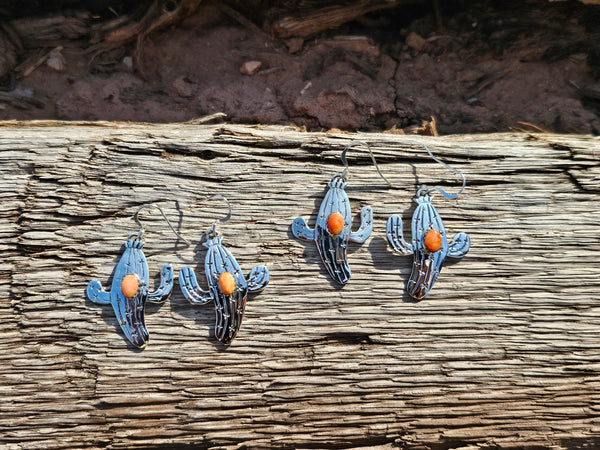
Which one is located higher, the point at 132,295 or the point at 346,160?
the point at 346,160

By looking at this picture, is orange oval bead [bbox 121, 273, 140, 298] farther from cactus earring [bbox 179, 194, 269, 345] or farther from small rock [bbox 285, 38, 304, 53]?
small rock [bbox 285, 38, 304, 53]

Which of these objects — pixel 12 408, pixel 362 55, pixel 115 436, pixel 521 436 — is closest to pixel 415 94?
pixel 362 55

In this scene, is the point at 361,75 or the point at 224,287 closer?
the point at 224,287

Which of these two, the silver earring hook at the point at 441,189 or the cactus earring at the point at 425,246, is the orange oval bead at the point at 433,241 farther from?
the silver earring hook at the point at 441,189

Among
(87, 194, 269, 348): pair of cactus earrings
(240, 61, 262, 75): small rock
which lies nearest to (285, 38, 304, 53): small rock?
(240, 61, 262, 75): small rock

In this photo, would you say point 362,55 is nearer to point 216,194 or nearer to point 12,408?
point 216,194

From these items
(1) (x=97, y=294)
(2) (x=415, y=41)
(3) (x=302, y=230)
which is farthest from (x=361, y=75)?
(1) (x=97, y=294)

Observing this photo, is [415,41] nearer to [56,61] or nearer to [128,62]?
[128,62]
